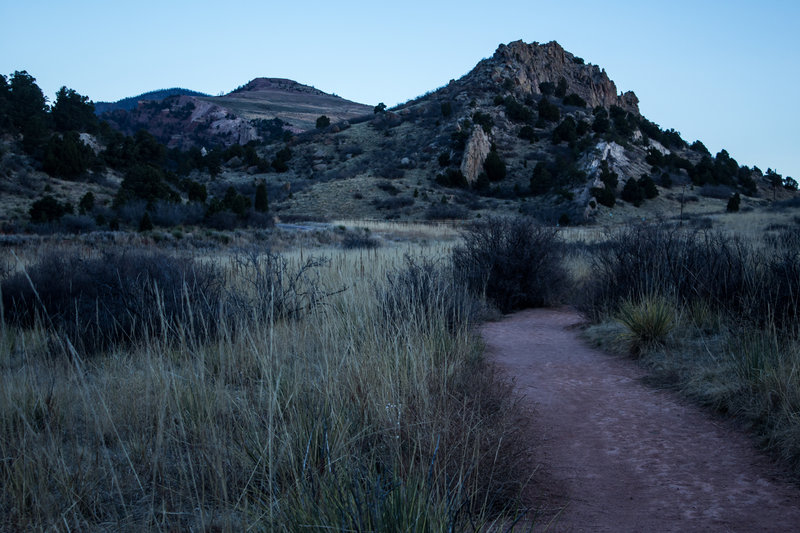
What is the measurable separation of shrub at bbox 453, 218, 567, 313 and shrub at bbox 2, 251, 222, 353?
5529mm

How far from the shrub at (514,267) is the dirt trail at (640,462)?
4.87 m

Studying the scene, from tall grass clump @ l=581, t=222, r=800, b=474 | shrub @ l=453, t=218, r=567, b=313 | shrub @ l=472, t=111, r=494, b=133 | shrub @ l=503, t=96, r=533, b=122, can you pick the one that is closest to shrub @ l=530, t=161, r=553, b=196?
shrub @ l=472, t=111, r=494, b=133

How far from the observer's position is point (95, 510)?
237 cm

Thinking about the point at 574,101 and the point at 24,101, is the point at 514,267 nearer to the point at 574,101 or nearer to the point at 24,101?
the point at 24,101

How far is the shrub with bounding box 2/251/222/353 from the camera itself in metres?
5.68

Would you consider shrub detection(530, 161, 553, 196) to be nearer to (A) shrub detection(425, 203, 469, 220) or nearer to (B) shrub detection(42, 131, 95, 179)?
(A) shrub detection(425, 203, 469, 220)

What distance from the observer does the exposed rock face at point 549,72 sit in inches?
2424

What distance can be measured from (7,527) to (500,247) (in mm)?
9684

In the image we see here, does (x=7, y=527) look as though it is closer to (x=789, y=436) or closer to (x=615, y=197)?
(x=789, y=436)

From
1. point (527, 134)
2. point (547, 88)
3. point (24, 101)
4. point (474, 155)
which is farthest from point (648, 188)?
point (24, 101)

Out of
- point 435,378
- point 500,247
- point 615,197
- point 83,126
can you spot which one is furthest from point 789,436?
point 83,126

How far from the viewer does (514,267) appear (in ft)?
35.6

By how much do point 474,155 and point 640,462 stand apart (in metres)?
42.1

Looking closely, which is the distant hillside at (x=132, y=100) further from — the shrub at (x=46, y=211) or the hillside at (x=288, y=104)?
the shrub at (x=46, y=211)
